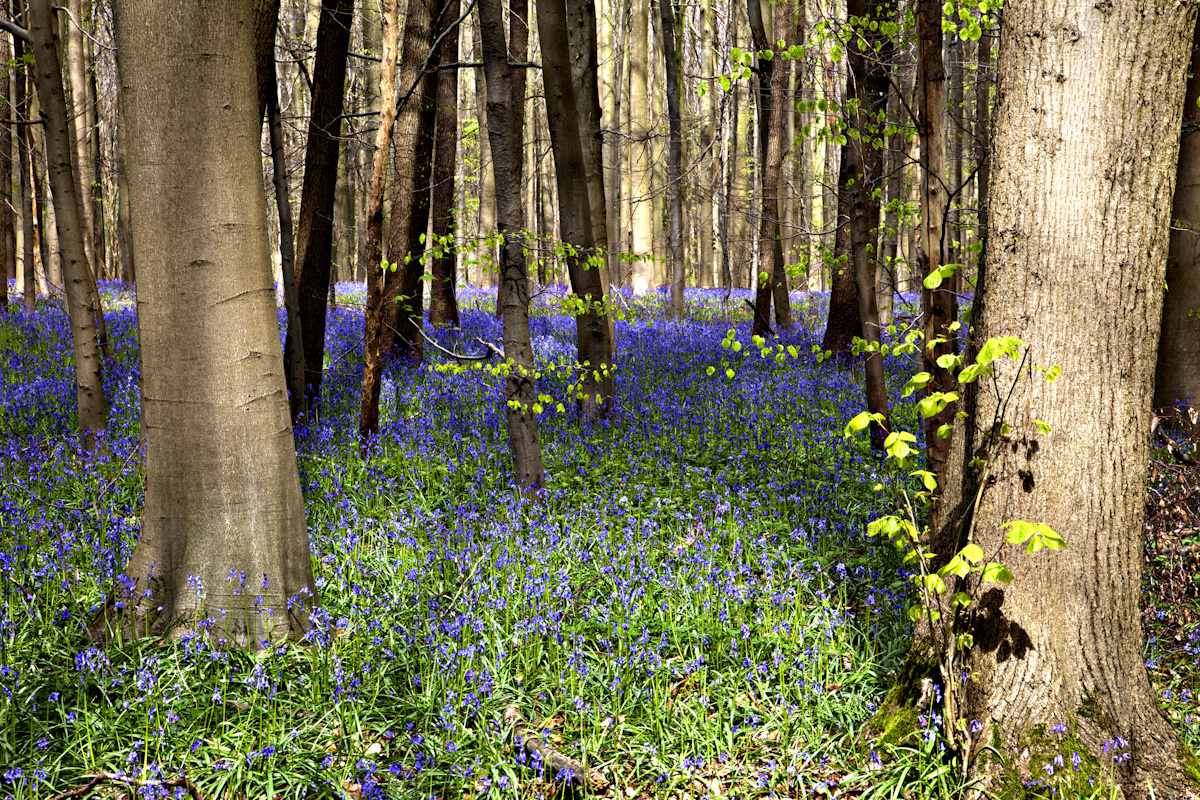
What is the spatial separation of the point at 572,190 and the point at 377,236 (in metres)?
1.98

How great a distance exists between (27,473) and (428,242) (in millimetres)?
3703

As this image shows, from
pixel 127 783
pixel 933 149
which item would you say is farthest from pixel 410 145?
pixel 127 783

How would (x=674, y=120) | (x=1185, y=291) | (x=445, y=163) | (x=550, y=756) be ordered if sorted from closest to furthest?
(x=550, y=756)
(x=1185, y=291)
(x=445, y=163)
(x=674, y=120)

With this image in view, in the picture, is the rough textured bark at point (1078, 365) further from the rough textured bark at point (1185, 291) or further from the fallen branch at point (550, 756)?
the rough textured bark at point (1185, 291)

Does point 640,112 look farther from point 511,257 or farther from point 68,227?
point 68,227

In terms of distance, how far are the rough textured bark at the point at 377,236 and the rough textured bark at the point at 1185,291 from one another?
6773mm

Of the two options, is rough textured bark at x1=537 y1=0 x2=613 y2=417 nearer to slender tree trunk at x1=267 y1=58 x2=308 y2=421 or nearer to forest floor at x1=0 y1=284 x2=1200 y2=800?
forest floor at x1=0 y1=284 x2=1200 y2=800

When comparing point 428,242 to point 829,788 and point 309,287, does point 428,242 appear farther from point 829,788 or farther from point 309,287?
point 829,788

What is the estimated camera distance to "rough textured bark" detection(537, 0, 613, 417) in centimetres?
713

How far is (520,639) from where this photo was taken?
3.70m

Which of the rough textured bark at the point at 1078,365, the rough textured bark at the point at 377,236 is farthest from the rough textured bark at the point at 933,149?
the rough textured bark at the point at 377,236

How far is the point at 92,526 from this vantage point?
4.98m

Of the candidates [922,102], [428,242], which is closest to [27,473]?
[428,242]

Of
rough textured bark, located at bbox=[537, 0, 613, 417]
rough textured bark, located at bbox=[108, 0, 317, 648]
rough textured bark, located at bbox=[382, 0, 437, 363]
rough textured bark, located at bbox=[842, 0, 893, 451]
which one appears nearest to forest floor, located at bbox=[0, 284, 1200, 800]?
rough textured bark, located at bbox=[108, 0, 317, 648]
